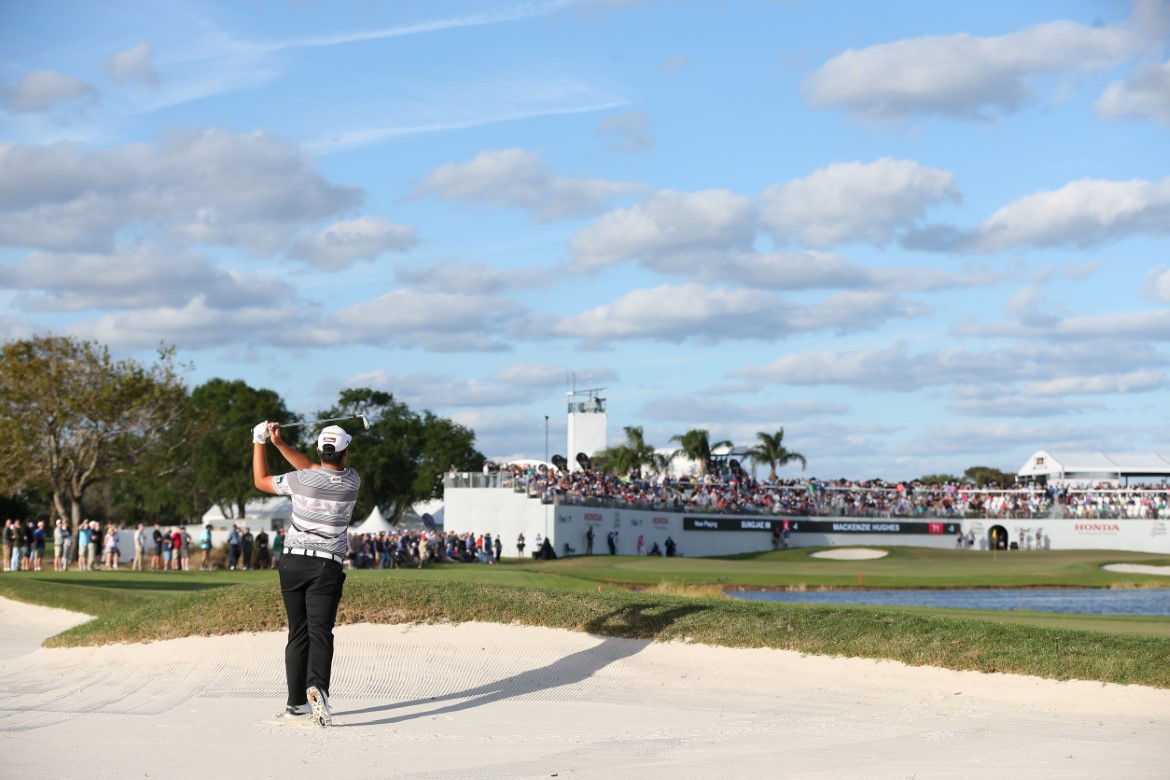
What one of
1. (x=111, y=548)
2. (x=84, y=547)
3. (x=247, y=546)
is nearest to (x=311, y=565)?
(x=84, y=547)

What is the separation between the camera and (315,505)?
29.7 feet

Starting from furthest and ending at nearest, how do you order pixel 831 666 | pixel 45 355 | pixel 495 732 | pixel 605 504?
pixel 605 504, pixel 45 355, pixel 831 666, pixel 495 732

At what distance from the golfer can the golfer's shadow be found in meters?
0.53

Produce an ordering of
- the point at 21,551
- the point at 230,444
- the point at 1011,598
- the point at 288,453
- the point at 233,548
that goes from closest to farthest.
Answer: the point at 288,453 → the point at 1011,598 → the point at 21,551 → the point at 233,548 → the point at 230,444

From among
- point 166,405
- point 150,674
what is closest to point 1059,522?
point 166,405

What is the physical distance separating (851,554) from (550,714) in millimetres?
54920

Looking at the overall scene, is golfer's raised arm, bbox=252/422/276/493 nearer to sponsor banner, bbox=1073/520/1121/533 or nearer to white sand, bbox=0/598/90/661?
white sand, bbox=0/598/90/661

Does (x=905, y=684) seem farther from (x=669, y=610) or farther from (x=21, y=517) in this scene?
(x=21, y=517)

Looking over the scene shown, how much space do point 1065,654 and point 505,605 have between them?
5.99 meters

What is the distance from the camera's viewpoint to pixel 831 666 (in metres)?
12.2

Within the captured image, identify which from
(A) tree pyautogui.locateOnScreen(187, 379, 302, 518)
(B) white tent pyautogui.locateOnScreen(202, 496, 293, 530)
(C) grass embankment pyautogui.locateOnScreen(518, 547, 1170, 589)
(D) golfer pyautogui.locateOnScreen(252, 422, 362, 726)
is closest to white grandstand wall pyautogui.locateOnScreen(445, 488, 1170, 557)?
(C) grass embankment pyautogui.locateOnScreen(518, 547, 1170, 589)

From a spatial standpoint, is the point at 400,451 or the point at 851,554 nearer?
the point at 851,554

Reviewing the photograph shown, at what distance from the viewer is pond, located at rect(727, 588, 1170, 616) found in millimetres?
31000

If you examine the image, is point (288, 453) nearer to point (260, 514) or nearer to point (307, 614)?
point (307, 614)
